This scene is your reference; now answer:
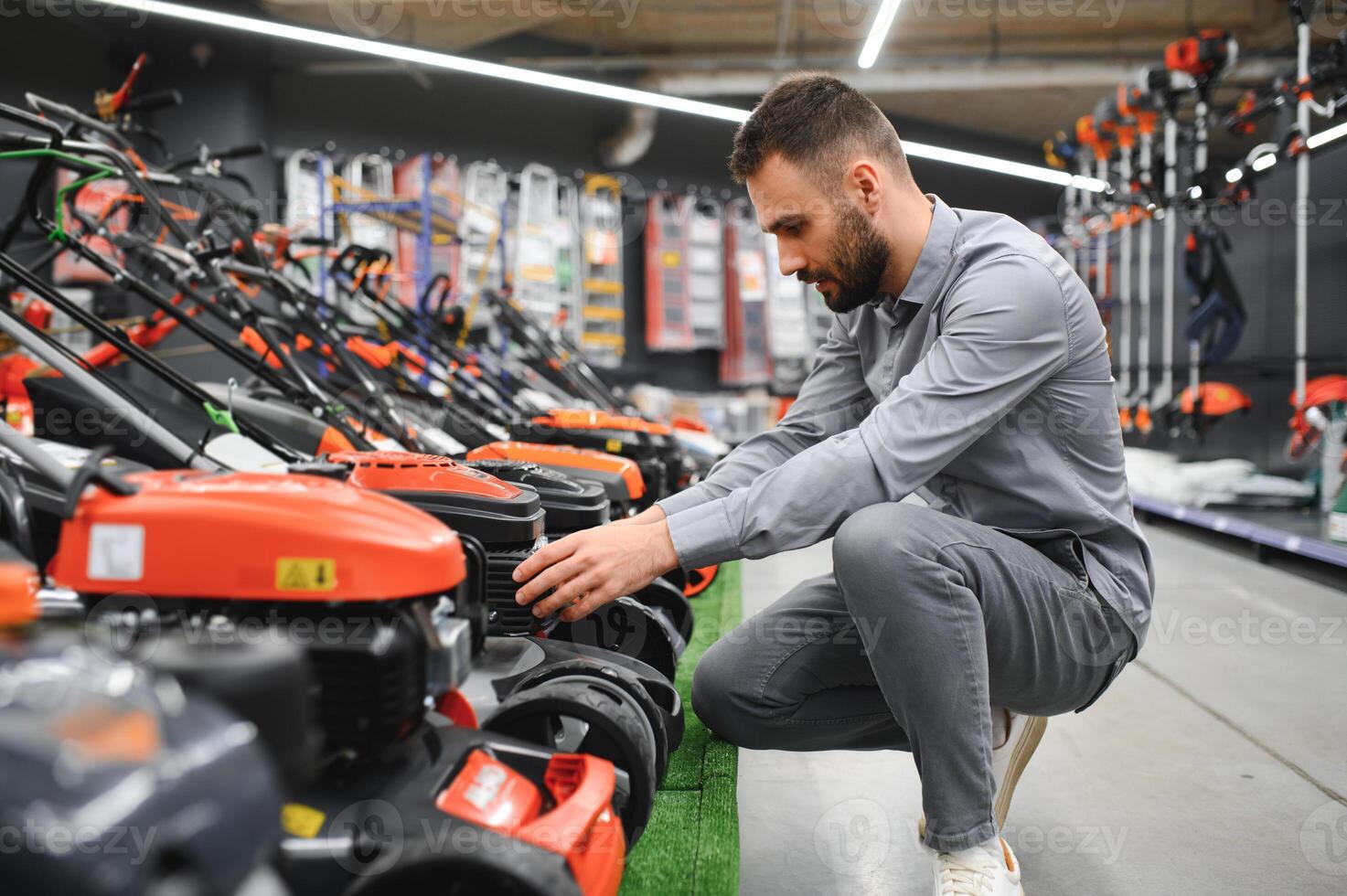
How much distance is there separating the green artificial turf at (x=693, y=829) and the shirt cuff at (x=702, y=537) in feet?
1.09

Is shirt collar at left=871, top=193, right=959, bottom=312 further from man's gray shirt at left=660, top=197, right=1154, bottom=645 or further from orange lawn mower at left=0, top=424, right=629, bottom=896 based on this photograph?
orange lawn mower at left=0, top=424, right=629, bottom=896

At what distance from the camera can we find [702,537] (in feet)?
3.76

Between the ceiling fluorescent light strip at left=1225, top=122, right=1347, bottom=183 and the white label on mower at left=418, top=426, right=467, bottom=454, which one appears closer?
the white label on mower at left=418, top=426, right=467, bottom=454

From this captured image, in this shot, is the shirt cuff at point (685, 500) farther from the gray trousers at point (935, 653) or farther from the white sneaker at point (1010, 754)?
the white sneaker at point (1010, 754)

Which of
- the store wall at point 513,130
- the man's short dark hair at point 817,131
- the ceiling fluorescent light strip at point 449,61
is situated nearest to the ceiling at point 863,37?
the store wall at point 513,130

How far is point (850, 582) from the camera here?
1.14 metres

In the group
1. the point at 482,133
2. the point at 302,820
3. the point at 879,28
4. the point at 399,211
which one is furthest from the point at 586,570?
the point at 482,133

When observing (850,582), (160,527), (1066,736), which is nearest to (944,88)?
(1066,736)

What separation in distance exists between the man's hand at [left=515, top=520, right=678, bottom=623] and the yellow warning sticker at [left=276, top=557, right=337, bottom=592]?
286 millimetres

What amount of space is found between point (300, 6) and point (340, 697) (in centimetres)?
564

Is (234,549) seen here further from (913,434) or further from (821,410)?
(821,410)

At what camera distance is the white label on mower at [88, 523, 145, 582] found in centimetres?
80

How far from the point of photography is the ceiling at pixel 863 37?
20.0 ft

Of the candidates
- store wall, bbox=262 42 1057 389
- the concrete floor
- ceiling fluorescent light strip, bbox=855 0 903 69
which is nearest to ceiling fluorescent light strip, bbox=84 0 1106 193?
ceiling fluorescent light strip, bbox=855 0 903 69
